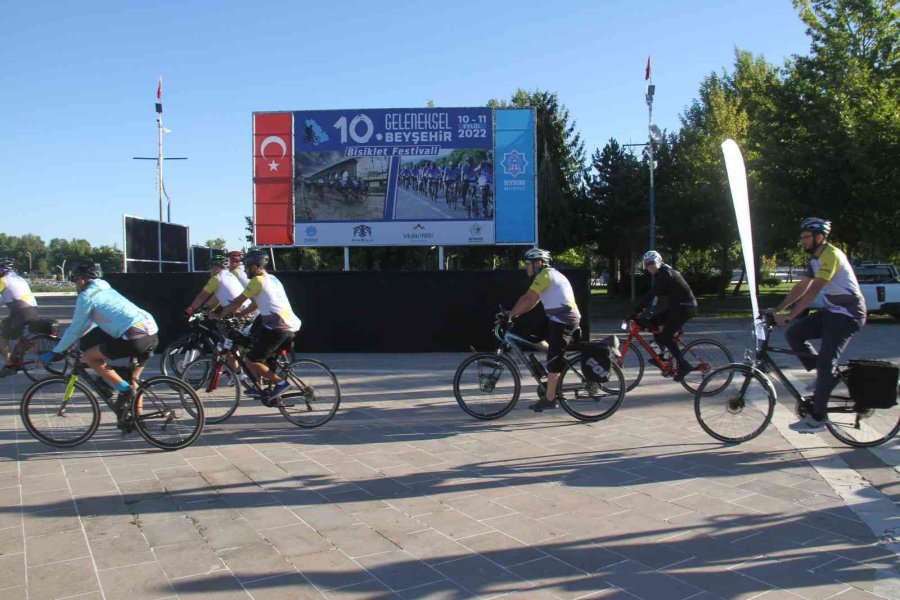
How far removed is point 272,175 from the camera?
725 inches

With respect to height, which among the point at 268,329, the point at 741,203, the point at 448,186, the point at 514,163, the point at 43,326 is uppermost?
the point at 514,163

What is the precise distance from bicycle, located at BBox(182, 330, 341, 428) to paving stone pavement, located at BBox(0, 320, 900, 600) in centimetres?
27

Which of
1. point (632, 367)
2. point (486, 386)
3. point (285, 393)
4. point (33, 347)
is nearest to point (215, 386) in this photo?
point (285, 393)

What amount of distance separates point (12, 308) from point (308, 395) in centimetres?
608

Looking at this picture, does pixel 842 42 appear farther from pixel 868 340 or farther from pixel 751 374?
pixel 751 374

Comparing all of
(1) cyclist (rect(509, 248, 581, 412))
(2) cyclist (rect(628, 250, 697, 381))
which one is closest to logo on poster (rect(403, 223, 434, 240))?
(2) cyclist (rect(628, 250, 697, 381))

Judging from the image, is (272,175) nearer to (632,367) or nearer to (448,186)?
(448,186)

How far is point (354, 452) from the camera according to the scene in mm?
6629

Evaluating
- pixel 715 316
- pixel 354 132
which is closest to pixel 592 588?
pixel 354 132

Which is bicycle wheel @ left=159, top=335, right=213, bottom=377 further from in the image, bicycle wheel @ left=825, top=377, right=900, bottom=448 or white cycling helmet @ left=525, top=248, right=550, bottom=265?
bicycle wheel @ left=825, top=377, right=900, bottom=448

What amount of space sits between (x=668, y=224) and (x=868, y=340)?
17172 millimetres

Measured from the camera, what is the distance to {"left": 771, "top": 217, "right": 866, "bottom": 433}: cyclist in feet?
19.8

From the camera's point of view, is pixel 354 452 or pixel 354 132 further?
pixel 354 132

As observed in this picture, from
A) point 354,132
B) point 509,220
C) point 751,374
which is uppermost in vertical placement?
point 354,132
